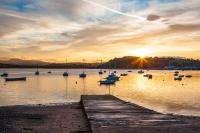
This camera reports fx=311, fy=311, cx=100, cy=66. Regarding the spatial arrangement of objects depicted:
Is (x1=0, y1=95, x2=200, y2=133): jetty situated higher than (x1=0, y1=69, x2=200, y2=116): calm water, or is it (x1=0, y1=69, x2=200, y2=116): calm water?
(x1=0, y1=95, x2=200, y2=133): jetty

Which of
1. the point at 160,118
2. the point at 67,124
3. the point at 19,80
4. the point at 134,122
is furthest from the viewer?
Answer: the point at 19,80

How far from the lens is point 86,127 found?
18.7 metres

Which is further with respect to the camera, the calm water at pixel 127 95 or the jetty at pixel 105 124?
the calm water at pixel 127 95

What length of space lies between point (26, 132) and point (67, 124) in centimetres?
321

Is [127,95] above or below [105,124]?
below

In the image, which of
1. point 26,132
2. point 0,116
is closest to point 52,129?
point 26,132

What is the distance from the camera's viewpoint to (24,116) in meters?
24.2

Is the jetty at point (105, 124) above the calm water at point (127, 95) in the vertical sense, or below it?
above

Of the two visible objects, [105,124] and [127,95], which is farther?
[127,95]

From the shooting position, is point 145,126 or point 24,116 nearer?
point 145,126

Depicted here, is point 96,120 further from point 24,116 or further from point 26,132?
point 24,116

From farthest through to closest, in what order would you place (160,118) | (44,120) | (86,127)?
(44,120) < (86,127) < (160,118)

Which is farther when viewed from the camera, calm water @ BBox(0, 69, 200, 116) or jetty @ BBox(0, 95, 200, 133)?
calm water @ BBox(0, 69, 200, 116)

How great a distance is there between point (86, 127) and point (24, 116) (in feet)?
24.7
